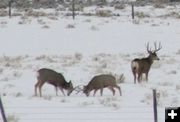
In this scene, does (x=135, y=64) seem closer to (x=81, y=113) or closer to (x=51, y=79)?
(x=51, y=79)

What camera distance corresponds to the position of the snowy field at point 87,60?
12.2m

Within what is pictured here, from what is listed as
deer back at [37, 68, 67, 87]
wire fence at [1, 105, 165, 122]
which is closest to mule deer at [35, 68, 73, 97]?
deer back at [37, 68, 67, 87]

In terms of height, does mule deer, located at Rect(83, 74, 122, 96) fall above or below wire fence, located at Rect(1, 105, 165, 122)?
above

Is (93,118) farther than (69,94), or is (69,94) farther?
(69,94)

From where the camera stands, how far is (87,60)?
Answer: 70.2 ft

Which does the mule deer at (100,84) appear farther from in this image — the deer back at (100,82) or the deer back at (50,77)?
the deer back at (50,77)

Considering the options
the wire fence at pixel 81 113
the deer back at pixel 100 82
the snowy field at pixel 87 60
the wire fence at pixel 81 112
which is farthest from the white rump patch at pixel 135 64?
the wire fence at pixel 81 113

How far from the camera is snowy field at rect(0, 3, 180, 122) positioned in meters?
12.2

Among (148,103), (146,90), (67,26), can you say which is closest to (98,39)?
(67,26)

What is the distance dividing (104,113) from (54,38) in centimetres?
1690

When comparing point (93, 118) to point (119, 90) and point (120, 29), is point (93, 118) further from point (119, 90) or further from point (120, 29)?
point (120, 29)

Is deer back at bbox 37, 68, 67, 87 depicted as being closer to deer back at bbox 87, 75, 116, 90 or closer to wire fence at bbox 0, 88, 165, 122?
deer back at bbox 87, 75, 116, 90

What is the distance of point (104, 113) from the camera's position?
11.8m

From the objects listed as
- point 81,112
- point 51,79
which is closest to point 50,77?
point 51,79
